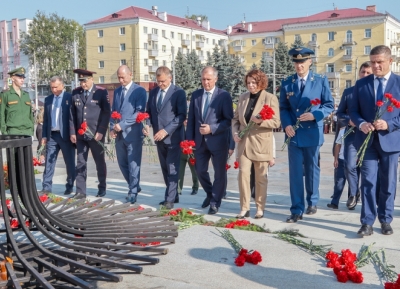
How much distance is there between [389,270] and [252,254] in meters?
1.07

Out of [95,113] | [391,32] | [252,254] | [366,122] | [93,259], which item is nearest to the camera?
[93,259]

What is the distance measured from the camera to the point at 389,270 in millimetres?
4012

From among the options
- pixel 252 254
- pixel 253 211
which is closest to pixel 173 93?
pixel 253 211

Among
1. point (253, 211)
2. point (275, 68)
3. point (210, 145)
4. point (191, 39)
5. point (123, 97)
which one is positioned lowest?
point (253, 211)

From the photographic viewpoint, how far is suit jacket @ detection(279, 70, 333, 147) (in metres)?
6.18

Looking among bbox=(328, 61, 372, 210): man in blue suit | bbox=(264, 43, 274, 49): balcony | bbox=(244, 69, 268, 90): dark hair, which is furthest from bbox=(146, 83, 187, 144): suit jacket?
bbox=(264, 43, 274, 49): balcony

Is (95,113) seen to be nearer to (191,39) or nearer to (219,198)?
(219,198)

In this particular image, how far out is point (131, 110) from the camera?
7738mm

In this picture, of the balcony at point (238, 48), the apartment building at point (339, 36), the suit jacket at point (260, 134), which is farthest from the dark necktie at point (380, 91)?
the balcony at point (238, 48)

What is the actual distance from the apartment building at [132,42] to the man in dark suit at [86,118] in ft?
195

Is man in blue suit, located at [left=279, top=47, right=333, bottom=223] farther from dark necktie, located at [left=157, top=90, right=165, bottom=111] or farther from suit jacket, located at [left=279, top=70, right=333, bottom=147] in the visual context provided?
dark necktie, located at [left=157, top=90, right=165, bottom=111]

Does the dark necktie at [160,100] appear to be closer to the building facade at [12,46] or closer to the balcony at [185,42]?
the balcony at [185,42]

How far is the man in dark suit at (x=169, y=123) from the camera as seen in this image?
727 cm

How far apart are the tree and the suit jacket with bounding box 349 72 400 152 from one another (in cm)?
7141
